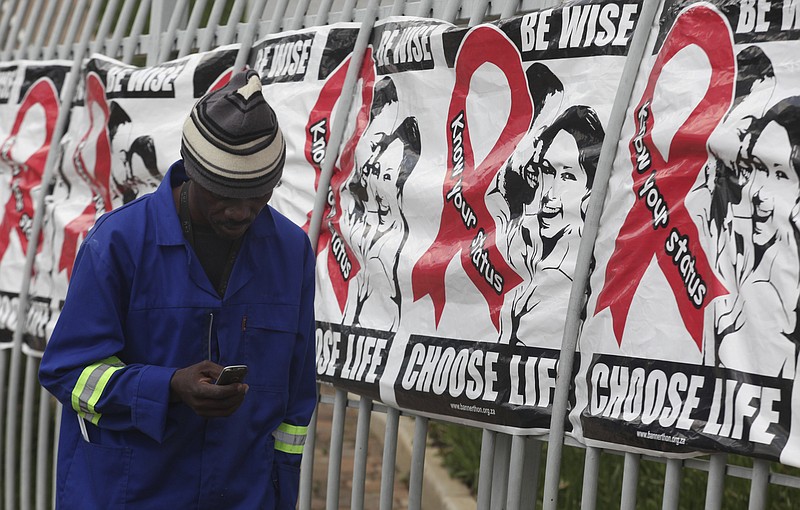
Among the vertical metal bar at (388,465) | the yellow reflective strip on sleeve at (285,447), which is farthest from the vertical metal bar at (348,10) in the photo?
the yellow reflective strip on sleeve at (285,447)

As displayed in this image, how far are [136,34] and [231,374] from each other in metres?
3.57

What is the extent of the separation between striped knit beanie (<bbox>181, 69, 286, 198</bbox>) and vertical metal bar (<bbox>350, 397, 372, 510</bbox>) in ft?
4.85

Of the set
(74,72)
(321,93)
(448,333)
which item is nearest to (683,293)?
(448,333)

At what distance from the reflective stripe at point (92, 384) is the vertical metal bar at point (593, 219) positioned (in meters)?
1.31

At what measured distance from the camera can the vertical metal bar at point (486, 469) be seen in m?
3.82

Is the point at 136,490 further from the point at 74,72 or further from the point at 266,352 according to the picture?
the point at 74,72

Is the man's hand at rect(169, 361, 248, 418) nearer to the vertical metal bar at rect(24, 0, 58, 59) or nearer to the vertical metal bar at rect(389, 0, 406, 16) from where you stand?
the vertical metal bar at rect(389, 0, 406, 16)

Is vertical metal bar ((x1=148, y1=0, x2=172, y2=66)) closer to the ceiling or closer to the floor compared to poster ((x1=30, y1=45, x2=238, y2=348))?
closer to the ceiling

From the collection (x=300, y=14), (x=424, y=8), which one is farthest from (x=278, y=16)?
(x=424, y=8)

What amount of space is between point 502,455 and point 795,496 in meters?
1.99

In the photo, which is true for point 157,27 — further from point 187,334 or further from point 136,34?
point 187,334

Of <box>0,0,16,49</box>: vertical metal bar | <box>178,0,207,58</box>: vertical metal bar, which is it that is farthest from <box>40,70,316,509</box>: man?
<box>0,0,16,49</box>: vertical metal bar

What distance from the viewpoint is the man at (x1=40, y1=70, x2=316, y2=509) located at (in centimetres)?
297

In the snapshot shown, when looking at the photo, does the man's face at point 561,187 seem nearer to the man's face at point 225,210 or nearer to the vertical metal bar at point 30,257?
the man's face at point 225,210
